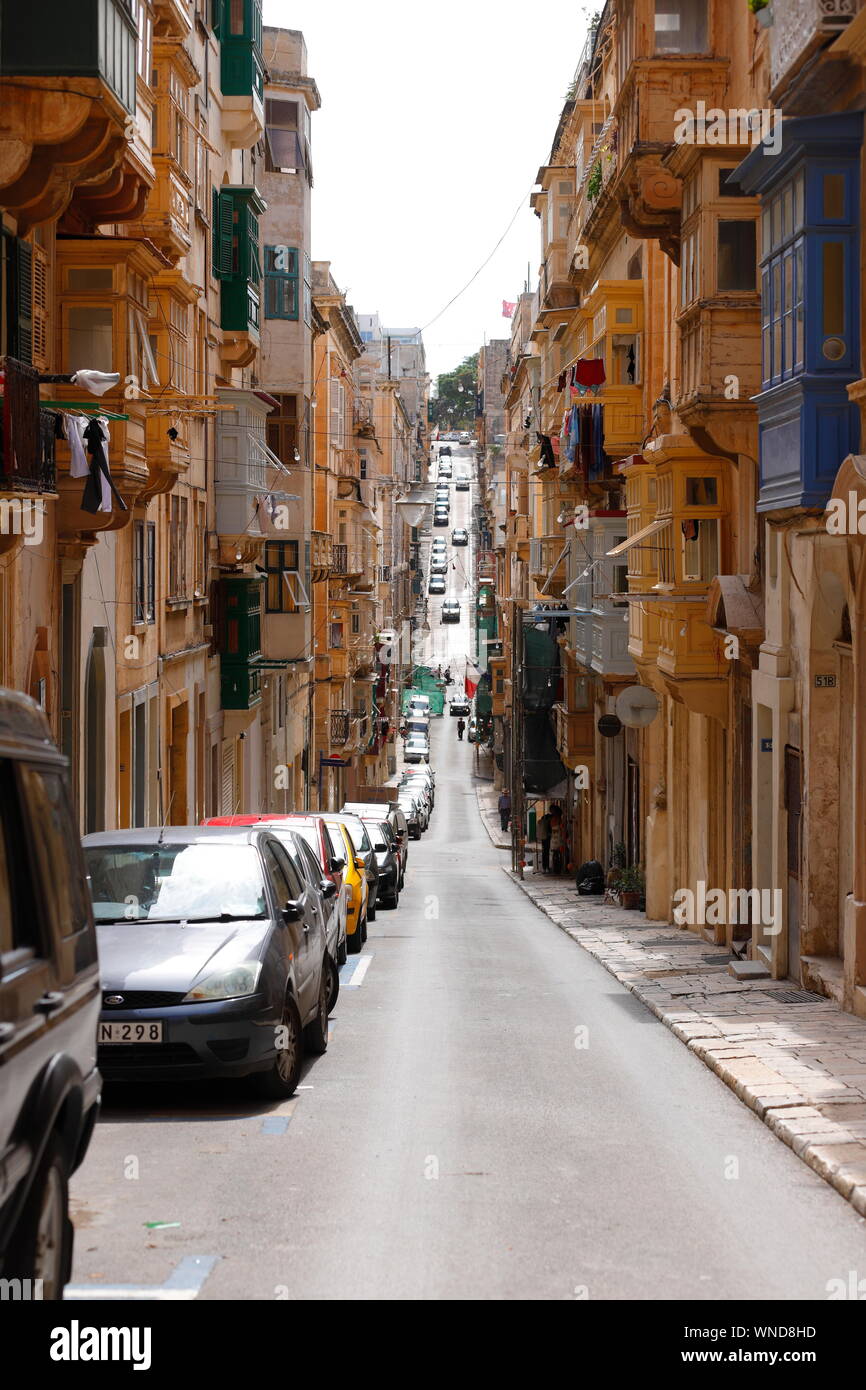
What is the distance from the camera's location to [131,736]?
26609 mm

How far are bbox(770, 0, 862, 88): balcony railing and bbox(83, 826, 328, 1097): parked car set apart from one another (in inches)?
334

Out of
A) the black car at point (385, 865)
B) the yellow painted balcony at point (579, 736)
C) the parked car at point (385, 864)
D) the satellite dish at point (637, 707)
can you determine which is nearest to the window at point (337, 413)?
the yellow painted balcony at point (579, 736)

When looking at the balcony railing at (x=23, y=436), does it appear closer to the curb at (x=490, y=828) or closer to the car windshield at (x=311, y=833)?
the car windshield at (x=311, y=833)

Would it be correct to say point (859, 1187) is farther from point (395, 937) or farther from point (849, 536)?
point (395, 937)

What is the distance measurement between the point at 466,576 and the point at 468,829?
8617 cm

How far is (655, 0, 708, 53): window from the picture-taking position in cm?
2417

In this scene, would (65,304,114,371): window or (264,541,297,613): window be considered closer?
(65,304,114,371): window

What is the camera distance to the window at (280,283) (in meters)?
47.7

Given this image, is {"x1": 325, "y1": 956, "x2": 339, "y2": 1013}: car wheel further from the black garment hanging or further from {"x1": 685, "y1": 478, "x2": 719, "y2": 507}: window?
{"x1": 685, "y1": 478, "x2": 719, "y2": 507}: window

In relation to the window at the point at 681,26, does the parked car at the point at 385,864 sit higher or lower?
lower

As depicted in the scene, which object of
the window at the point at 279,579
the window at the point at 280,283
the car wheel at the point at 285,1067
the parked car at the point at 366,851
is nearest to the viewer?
the car wheel at the point at 285,1067

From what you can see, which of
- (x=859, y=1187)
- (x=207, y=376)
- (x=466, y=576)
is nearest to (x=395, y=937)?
(x=207, y=376)

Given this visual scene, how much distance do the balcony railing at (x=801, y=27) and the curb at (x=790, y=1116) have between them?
8.60 metres

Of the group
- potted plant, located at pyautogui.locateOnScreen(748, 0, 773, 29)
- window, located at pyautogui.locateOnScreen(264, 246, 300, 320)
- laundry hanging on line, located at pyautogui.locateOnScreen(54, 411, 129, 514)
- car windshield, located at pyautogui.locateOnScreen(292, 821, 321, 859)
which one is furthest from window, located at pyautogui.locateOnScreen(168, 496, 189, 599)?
window, located at pyautogui.locateOnScreen(264, 246, 300, 320)
